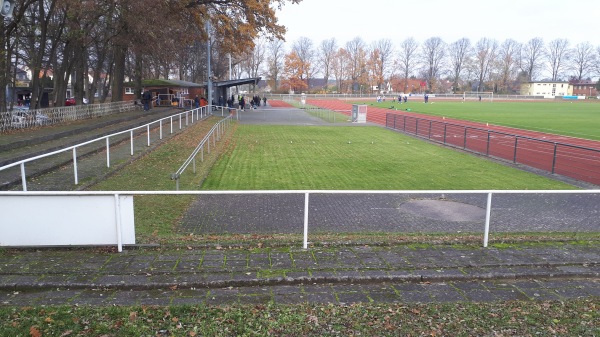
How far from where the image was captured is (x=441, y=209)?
9.77 metres

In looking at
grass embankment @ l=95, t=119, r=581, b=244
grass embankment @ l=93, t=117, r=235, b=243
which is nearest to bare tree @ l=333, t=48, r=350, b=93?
grass embankment @ l=95, t=119, r=581, b=244

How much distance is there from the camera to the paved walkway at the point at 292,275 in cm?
482

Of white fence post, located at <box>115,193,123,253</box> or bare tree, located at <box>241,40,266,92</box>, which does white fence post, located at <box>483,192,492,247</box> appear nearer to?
white fence post, located at <box>115,193,123,253</box>

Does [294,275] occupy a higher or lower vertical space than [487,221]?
lower

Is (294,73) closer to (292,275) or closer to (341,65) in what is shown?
(341,65)

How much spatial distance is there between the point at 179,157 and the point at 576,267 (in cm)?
1299

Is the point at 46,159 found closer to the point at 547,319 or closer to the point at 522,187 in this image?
the point at 547,319

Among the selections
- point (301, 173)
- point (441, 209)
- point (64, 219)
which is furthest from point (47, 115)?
point (441, 209)

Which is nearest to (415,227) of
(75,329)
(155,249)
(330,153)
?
(155,249)

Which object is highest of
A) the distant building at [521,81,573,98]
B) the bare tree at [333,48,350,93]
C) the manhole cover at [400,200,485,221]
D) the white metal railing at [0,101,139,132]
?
the bare tree at [333,48,350,93]

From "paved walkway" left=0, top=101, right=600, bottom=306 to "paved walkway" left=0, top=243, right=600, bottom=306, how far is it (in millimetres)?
11

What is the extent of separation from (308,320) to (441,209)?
6192 millimetres

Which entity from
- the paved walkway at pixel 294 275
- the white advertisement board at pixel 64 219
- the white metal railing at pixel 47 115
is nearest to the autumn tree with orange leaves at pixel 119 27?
the white metal railing at pixel 47 115

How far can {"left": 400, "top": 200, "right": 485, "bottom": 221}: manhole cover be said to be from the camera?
29.2 ft
